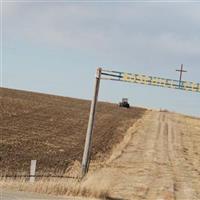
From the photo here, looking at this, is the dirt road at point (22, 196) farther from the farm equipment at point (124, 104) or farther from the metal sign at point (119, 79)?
the farm equipment at point (124, 104)

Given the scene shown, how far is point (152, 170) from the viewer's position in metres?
27.9

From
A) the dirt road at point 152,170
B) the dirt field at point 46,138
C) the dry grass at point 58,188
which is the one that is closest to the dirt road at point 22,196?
the dry grass at point 58,188

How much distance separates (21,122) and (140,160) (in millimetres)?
13236

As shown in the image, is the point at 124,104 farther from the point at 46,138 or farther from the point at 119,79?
the point at 119,79

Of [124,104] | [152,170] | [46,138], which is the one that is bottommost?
[152,170]

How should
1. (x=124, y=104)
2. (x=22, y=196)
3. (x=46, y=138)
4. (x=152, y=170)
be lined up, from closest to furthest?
1. (x=22, y=196)
2. (x=152, y=170)
3. (x=46, y=138)
4. (x=124, y=104)

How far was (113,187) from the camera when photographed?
22.0m

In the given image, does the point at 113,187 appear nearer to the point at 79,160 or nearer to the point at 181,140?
the point at 79,160

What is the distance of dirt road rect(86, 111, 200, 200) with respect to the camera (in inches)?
847

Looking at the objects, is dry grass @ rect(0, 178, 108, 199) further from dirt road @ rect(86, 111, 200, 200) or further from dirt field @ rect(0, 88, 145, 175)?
dirt field @ rect(0, 88, 145, 175)

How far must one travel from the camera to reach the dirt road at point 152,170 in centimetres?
2152

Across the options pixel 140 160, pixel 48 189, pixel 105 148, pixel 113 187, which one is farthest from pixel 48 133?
pixel 48 189

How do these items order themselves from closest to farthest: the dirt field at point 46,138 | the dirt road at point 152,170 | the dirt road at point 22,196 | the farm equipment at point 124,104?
the dirt road at point 22,196 → the dirt road at point 152,170 → the dirt field at point 46,138 → the farm equipment at point 124,104

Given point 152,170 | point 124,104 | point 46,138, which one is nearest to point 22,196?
point 152,170
